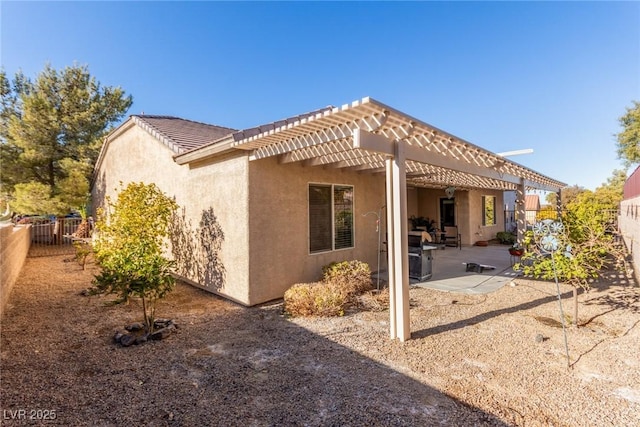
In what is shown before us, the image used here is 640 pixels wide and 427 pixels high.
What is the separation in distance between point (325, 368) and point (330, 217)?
4.89 metres

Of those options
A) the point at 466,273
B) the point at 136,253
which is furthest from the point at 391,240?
the point at 466,273

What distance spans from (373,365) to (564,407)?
2042 millimetres

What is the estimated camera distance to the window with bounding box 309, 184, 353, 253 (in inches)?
316

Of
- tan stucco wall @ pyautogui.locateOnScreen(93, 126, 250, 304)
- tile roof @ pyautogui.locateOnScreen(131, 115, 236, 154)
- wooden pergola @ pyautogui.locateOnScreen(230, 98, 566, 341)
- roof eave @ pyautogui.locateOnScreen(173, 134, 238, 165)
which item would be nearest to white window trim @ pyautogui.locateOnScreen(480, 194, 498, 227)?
wooden pergola @ pyautogui.locateOnScreen(230, 98, 566, 341)

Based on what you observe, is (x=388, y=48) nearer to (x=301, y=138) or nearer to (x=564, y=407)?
(x=301, y=138)

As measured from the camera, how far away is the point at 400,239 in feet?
15.3

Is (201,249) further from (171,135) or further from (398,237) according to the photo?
(398,237)

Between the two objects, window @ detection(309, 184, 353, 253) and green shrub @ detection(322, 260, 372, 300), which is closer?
green shrub @ detection(322, 260, 372, 300)

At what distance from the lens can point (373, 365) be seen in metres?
4.04

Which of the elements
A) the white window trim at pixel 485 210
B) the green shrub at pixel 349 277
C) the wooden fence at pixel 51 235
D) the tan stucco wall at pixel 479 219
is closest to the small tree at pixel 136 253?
the green shrub at pixel 349 277

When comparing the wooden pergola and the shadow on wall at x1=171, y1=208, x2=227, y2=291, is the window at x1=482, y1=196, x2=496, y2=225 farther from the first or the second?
the shadow on wall at x1=171, y1=208, x2=227, y2=291

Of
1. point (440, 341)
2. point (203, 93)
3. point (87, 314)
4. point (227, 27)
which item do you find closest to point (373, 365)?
point (440, 341)

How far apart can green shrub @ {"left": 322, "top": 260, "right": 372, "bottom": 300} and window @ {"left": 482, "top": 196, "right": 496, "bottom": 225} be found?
40.9ft

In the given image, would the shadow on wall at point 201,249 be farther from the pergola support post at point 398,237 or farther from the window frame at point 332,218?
the pergola support post at point 398,237
